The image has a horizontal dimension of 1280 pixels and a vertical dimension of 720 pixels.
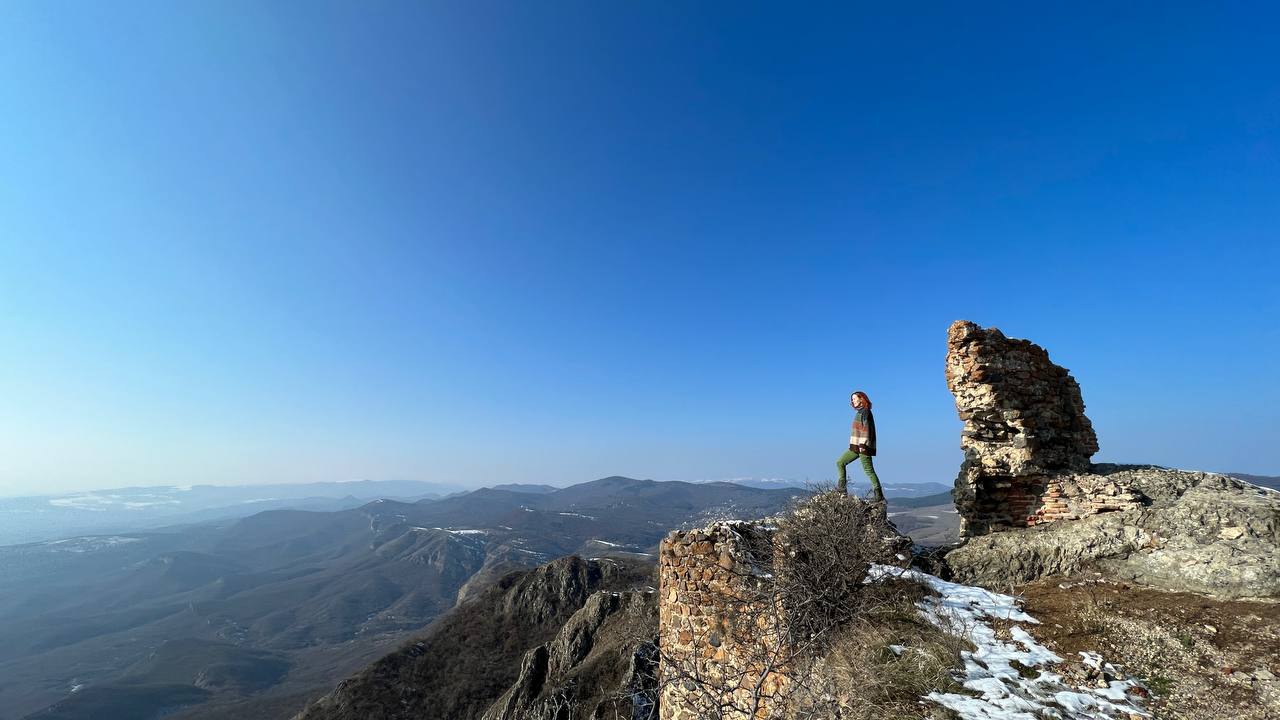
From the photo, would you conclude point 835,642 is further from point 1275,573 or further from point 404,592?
point 404,592

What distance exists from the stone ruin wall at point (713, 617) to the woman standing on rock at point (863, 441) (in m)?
2.41

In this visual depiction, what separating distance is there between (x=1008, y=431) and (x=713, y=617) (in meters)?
6.65

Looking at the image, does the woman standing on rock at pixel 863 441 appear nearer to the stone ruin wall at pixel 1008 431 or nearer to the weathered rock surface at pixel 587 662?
the stone ruin wall at pixel 1008 431

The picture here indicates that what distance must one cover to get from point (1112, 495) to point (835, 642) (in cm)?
549

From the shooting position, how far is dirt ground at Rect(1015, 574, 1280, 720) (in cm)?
446

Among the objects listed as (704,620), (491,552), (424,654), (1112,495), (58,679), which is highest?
(1112,495)

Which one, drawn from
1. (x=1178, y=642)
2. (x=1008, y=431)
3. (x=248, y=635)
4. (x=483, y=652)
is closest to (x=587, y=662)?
(x=1008, y=431)

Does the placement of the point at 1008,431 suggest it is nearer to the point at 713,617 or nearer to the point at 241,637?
the point at 713,617

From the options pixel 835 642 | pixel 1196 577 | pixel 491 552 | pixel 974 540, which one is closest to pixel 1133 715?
pixel 835 642

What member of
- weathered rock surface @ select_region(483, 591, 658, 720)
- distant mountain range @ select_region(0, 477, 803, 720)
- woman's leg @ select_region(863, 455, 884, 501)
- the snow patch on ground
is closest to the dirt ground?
the snow patch on ground

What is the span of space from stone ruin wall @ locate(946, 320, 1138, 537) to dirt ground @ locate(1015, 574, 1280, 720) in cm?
249

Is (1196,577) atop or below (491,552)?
atop

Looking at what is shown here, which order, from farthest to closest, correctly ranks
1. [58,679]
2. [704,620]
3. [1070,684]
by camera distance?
[58,679] → [704,620] → [1070,684]

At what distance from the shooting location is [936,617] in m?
6.24
